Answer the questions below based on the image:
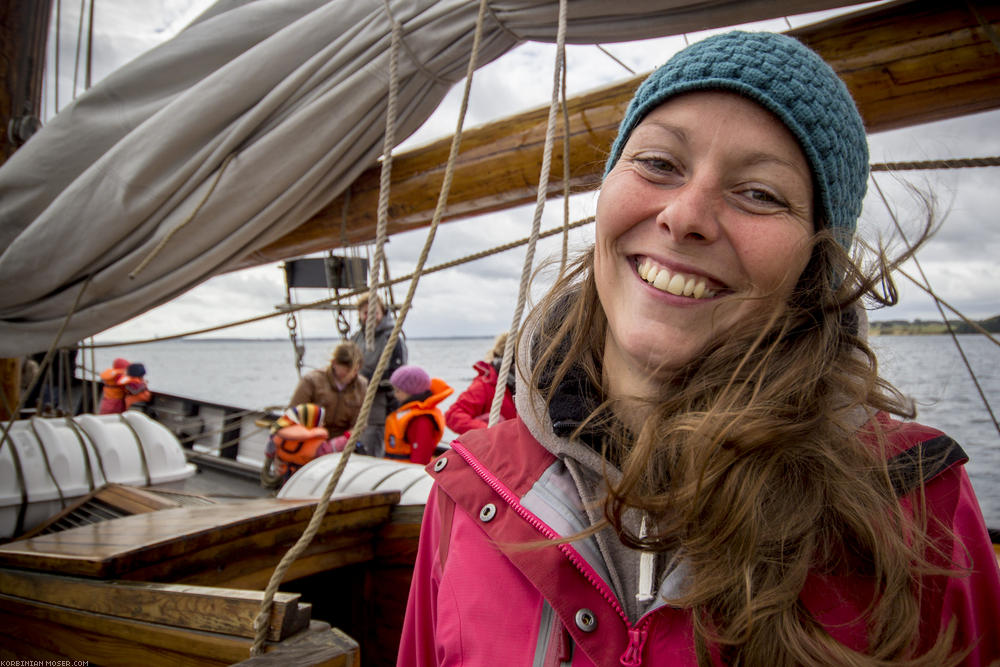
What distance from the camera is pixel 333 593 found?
249 centimetres

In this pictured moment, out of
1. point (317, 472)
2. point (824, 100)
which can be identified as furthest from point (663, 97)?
point (317, 472)

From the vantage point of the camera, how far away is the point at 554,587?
2.74ft

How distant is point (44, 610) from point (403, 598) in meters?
1.16

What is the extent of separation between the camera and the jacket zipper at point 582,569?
0.79 metres

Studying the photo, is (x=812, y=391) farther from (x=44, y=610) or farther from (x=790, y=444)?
(x=44, y=610)

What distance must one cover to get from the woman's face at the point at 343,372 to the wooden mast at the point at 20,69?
9.85 ft

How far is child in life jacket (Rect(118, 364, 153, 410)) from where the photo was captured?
27.0ft

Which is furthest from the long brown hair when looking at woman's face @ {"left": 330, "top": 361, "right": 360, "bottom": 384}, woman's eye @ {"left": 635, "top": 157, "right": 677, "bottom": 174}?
woman's face @ {"left": 330, "top": 361, "right": 360, "bottom": 384}

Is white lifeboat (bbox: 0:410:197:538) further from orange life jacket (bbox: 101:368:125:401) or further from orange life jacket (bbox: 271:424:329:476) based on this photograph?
orange life jacket (bbox: 101:368:125:401)

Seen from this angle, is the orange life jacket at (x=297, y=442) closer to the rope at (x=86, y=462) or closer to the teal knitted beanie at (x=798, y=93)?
the rope at (x=86, y=462)

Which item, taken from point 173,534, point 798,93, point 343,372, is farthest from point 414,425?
point 798,93

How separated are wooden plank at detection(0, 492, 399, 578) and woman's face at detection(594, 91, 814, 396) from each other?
1.60 m

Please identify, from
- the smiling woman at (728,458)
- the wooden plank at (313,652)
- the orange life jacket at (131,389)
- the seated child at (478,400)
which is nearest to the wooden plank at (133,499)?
the wooden plank at (313,652)

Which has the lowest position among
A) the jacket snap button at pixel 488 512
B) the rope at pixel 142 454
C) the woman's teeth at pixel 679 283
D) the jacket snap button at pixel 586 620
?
the rope at pixel 142 454
